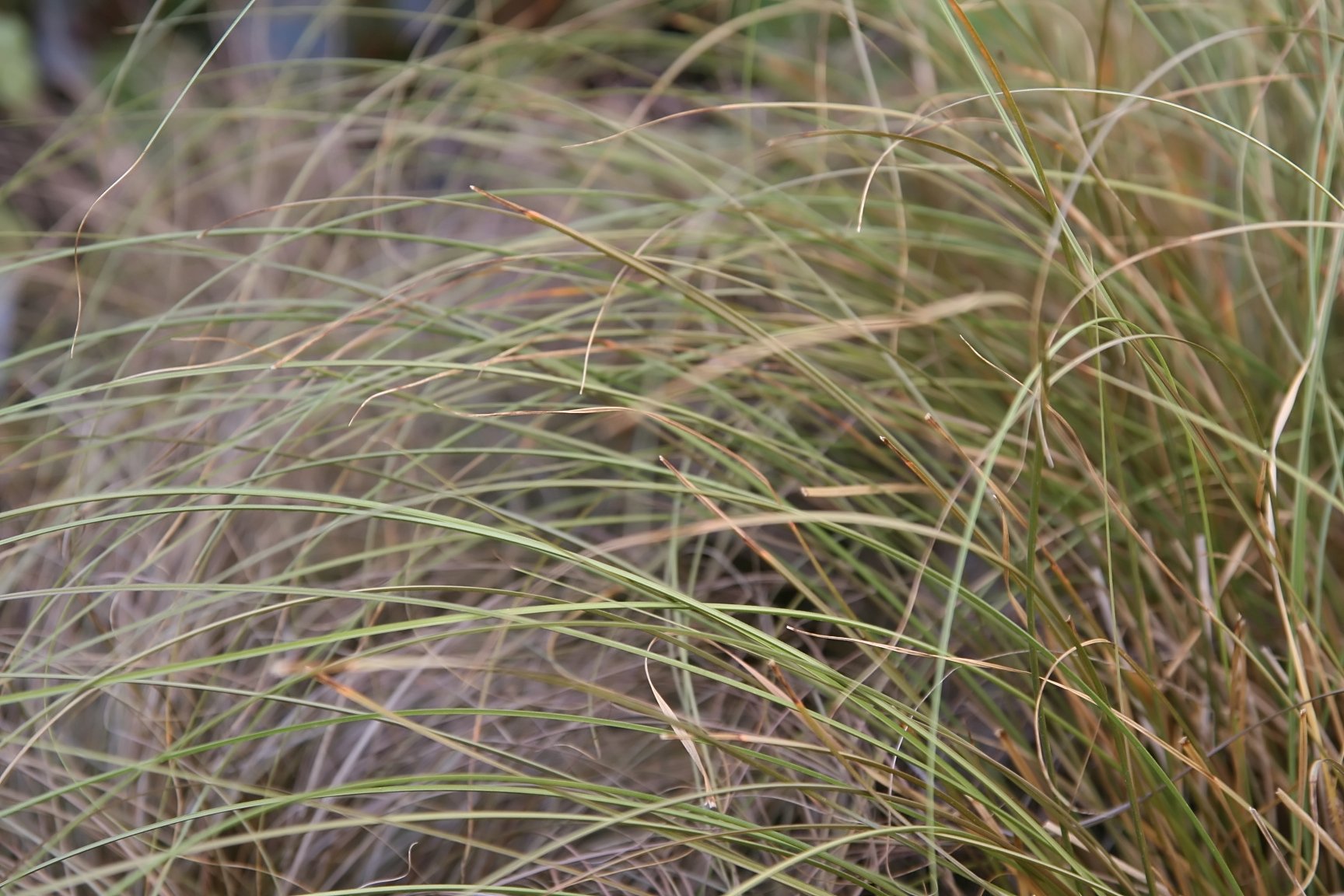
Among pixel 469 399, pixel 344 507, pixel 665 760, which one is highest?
pixel 344 507

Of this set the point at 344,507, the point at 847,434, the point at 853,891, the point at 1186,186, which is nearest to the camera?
the point at 344,507

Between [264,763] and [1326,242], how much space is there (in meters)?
1.19

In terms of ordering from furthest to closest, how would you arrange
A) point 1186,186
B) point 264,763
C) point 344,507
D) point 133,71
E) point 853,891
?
point 133,71 < point 1186,186 < point 264,763 < point 853,891 < point 344,507

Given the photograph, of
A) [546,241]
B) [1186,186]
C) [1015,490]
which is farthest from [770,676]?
[1186,186]

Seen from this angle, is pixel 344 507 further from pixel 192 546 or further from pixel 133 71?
pixel 133 71

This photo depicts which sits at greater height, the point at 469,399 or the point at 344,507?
the point at 344,507

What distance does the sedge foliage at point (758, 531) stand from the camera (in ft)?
2.43

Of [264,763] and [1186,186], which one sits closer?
[264,763]

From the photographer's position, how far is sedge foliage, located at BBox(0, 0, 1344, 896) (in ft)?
2.43

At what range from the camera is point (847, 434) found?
3.97ft

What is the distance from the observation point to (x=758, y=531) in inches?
47.1

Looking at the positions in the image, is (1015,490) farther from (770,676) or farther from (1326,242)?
(1326,242)

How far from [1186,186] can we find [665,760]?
916mm

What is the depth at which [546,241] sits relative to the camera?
3.64 ft
